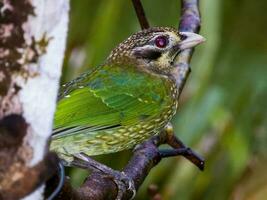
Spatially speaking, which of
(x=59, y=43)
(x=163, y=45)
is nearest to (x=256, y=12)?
(x=163, y=45)

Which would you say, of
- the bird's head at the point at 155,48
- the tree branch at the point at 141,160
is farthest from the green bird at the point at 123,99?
the tree branch at the point at 141,160

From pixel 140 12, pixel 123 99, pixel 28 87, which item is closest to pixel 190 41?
pixel 140 12

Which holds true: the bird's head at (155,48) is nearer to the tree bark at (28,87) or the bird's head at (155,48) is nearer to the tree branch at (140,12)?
the tree branch at (140,12)

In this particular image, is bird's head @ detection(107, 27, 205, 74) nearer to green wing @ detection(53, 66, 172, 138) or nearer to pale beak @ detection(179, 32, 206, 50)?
pale beak @ detection(179, 32, 206, 50)

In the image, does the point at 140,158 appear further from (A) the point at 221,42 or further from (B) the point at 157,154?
(A) the point at 221,42

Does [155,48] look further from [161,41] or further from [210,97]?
[210,97]
